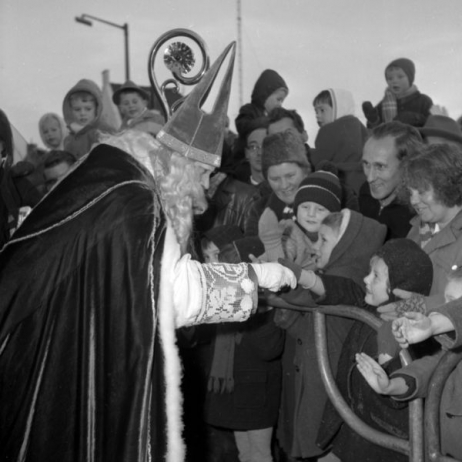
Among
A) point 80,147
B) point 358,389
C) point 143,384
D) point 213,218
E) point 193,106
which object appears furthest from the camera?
point 80,147

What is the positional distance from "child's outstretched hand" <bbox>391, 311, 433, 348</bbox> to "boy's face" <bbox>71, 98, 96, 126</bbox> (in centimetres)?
479

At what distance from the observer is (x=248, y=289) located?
10.6ft

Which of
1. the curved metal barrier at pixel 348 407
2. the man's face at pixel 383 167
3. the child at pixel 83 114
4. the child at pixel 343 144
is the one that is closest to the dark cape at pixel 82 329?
the curved metal barrier at pixel 348 407

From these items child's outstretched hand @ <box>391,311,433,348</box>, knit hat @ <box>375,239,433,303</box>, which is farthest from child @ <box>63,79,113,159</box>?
child's outstretched hand @ <box>391,311,433,348</box>

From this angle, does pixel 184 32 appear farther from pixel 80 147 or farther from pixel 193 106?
pixel 80 147

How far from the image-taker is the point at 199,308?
315 centimetres

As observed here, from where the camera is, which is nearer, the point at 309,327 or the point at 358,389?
the point at 358,389

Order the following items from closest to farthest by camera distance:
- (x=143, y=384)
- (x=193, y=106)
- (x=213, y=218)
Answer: (x=143, y=384) → (x=193, y=106) → (x=213, y=218)

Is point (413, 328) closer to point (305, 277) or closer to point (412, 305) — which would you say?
point (412, 305)

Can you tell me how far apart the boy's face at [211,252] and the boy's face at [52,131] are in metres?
3.96

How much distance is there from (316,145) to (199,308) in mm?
2678

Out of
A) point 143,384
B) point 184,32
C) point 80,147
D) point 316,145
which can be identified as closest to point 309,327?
point 143,384

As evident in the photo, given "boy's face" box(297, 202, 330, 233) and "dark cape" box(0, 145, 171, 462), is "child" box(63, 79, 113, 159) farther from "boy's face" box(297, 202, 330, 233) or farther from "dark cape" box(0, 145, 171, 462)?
"dark cape" box(0, 145, 171, 462)

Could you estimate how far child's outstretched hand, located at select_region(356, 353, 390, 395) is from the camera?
281cm
